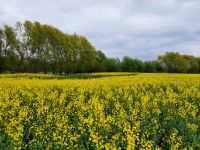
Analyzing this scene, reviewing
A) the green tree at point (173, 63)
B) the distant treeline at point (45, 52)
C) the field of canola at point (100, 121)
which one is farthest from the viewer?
the green tree at point (173, 63)

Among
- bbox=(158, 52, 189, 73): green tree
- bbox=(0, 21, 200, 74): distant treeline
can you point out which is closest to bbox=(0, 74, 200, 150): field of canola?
bbox=(0, 21, 200, 74): distant treeline

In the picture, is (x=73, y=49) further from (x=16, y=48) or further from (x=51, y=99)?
(x=51, y=99)

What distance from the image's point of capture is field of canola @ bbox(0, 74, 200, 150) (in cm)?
703

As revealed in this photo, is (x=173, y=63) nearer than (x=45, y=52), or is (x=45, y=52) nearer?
(x=45, y=52)

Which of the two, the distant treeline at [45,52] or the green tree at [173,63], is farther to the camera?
the green tree at [173,63]

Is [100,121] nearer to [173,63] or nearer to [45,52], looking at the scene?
[45,52]

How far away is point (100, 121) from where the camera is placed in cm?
806

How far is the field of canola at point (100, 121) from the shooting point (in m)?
7.03

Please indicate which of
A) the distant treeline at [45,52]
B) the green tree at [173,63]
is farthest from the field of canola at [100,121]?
the green tree at [173,63]

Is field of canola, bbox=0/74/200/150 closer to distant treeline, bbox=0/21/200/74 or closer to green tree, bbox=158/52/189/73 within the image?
distant treeline, bbox=0/21/200/74

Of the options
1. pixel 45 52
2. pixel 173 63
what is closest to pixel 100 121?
pixel 45 52

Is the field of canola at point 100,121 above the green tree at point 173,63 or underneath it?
underneath

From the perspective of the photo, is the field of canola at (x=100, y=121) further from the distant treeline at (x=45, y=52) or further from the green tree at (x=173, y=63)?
the green tree at (x=173, y=63)

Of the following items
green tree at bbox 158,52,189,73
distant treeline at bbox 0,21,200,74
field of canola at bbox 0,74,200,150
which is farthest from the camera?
Result: green tree at bbox 158,52,189,73
